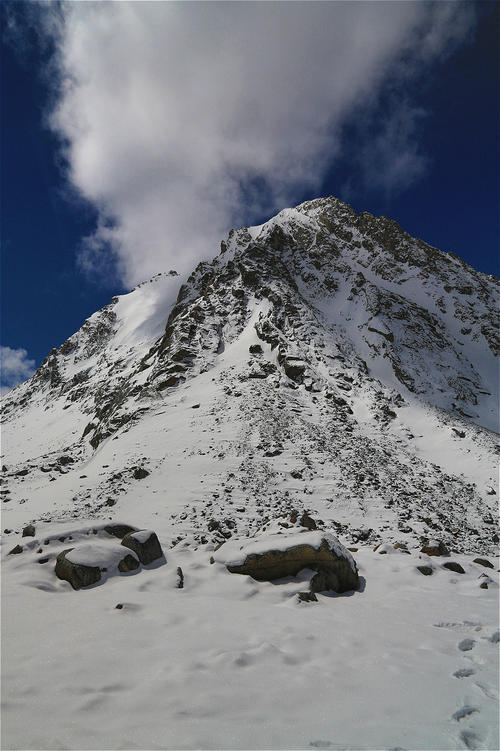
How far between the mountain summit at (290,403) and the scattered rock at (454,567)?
12.9 feet

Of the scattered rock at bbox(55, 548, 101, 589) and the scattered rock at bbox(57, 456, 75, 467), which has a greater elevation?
the scattered rock at bbox(57, 456, 75, 467)

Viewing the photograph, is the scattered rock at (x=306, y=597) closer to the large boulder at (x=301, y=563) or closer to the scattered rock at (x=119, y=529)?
the large boulder at (x=301, y=563)

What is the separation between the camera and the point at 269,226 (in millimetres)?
82562

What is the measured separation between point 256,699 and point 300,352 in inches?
1372

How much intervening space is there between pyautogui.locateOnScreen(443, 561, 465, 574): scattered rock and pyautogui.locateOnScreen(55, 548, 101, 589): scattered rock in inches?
357

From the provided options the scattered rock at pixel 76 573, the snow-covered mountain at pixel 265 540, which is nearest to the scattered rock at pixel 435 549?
the snow-covered mountain at pixel 265 540

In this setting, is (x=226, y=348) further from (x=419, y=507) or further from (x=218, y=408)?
(x=419, y=507)

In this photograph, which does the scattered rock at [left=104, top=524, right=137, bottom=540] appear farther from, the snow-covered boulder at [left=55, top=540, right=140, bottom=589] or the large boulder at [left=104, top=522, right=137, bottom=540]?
the snow-covered boulder at [left=55, top=540, right=140, bottom=589]

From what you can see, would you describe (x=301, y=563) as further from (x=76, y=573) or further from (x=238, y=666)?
(x=76, y=573)

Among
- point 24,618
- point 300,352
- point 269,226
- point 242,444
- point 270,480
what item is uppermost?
point 269,226

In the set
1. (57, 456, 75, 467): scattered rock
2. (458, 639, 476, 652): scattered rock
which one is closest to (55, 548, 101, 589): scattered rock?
(458, 639, 476, 652): scattered rock

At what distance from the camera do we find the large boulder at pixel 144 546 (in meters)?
8.69

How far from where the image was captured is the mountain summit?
17062mm

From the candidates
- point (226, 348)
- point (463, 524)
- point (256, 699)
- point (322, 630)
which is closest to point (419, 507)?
point (463, 524)
